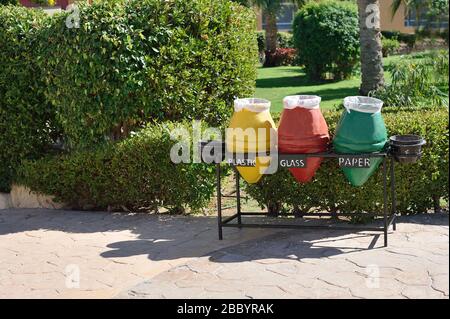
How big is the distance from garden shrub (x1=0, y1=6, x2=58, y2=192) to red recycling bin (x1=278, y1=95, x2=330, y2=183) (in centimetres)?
312

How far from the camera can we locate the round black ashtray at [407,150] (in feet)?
19.8

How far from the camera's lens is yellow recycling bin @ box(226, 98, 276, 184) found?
625cm

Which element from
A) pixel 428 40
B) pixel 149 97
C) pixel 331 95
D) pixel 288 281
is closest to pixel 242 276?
pixel 288 281

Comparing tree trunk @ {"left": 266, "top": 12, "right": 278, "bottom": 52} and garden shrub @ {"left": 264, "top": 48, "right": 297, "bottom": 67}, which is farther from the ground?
tree trunk @ {"left": 266, "top": 12, "right": 278, "bottom": 52}

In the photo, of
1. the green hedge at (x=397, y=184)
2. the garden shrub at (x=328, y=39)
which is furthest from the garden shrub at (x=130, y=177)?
the garden shrub at (x=328, y=39)

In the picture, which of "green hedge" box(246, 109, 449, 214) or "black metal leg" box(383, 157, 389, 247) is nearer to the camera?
"black metal leg" box(383, 157, 389, 247)

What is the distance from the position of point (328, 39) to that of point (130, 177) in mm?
14617

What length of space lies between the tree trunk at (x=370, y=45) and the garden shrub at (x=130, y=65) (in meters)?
5.24

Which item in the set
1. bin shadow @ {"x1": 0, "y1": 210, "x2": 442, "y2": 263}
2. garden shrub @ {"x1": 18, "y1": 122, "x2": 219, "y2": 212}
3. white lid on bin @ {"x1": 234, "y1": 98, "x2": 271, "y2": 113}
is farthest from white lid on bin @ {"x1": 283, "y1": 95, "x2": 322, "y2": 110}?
garden shrub @ {"x1": 18, "y1": 122, "x2": 219, "y2": 212}

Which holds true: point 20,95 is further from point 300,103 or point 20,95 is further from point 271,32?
point 271,32

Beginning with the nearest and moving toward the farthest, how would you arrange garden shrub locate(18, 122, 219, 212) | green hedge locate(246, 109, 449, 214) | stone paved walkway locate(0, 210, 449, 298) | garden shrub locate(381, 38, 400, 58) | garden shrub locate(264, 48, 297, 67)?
stone paved walkway locate(0, 210, 449, 298)
green hedge locate(246, 109, 449, 214)
garden shrub locate(18, 122, 219, 212)
garden shrub locate(264, 48, 297, 67)
garden shrub locate(381, 38, 400, 58)

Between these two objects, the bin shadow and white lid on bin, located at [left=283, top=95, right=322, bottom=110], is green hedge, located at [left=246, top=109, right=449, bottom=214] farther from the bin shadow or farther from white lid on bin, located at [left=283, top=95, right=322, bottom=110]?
white lid on bin, located at [left=283, top=95, right=322, bottom=110]

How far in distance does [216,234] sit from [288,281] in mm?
1485

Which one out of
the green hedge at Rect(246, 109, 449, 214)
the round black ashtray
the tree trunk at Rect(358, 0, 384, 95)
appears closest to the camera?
the round black ashtray
